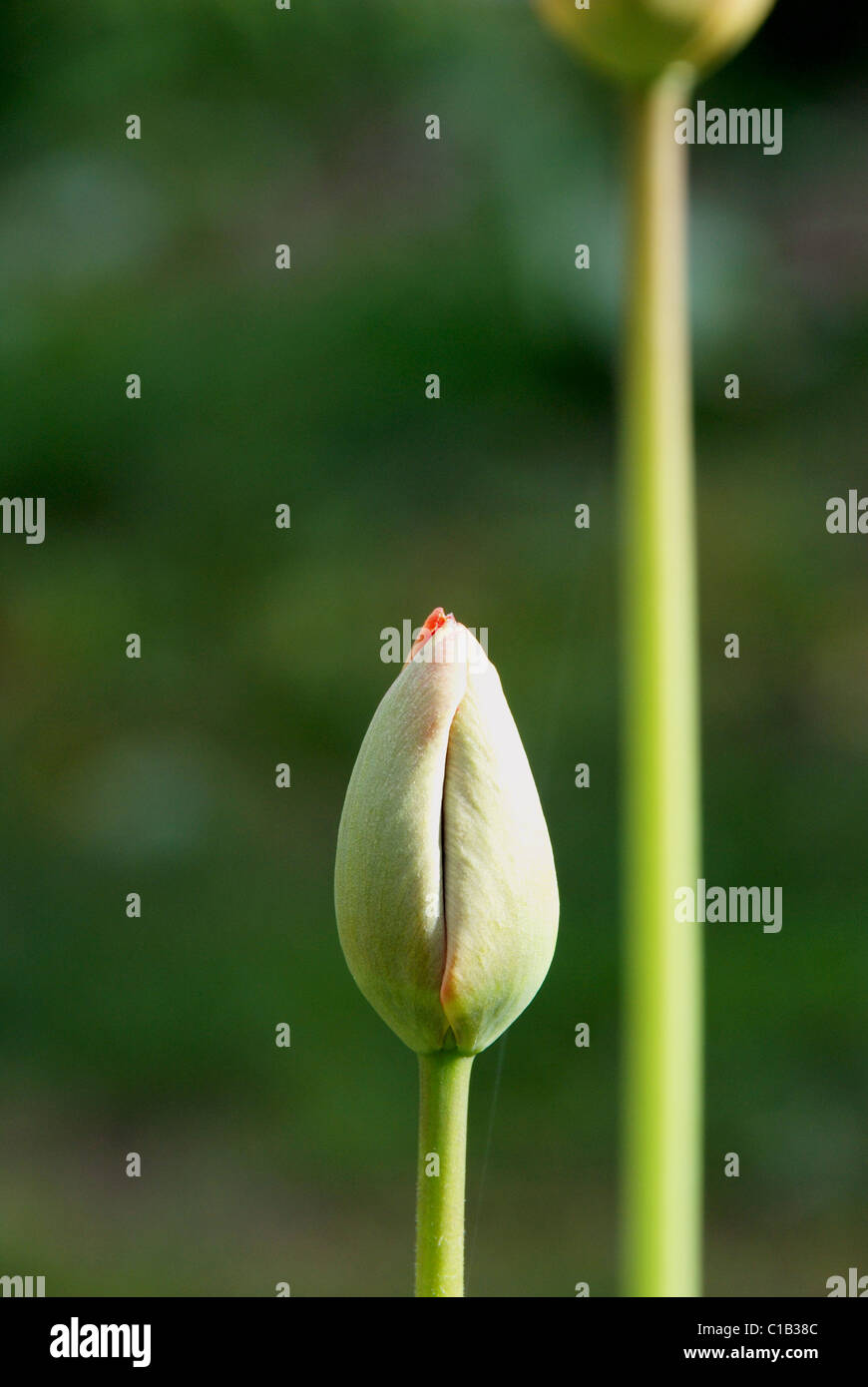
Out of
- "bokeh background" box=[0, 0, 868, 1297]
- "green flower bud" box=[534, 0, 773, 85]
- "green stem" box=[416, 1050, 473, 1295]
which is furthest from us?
"bokeh background" box=[0, 0, 868, 1297]

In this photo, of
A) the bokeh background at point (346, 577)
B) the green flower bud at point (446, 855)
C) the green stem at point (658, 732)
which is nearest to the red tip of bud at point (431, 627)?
the green flower bud at point (446, 855)

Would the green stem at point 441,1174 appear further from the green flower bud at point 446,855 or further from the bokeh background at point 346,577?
the bokeh background at point 346,577

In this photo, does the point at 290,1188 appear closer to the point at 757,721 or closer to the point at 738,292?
the point at 757,721

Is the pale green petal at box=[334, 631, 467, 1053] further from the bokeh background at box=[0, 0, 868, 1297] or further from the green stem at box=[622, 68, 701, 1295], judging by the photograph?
the bokeh background at box=[0, 0, 868, 1297]

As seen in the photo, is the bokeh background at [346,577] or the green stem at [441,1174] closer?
the green stem at [441,1174]

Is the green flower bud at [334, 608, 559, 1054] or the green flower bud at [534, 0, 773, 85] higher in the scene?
the green flower bud at [534, 0, 773, 85]

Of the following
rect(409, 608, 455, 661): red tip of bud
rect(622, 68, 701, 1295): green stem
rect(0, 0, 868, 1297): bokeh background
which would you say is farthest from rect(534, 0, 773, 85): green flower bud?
rect(0, 0, 868, 1297): bokeh background

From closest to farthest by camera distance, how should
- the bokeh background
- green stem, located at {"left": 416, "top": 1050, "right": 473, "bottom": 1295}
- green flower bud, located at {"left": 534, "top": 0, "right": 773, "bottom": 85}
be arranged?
green stem, located at {"left": 416, "top": 1050, "right": 473, "bottom": 1295}, green flower bud, located at {"left": 534, "top": 0, "right": 773, "bottom": 85}, the bokeh background
